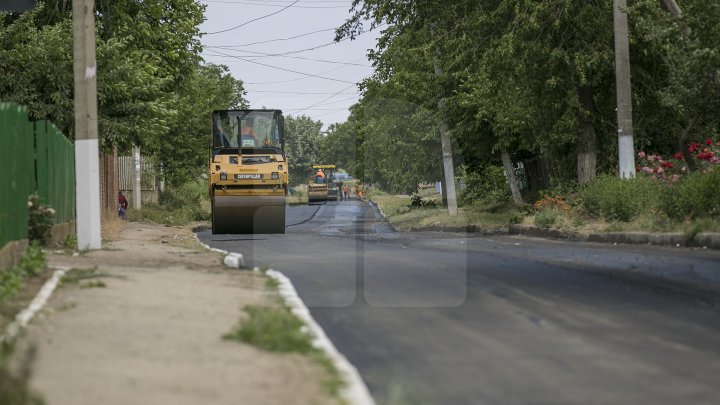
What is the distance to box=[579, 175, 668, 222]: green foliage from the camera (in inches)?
903

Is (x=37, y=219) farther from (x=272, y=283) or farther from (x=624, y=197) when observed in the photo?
(x=624, y=197)

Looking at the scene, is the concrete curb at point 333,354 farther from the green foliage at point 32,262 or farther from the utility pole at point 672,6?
the utility pole at point 672,6

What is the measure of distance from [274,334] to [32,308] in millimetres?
2433

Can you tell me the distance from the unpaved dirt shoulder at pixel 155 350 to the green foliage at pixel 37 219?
16.0ft

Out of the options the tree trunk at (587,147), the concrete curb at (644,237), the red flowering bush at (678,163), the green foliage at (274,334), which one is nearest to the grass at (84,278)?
the green foliage at (274,334)

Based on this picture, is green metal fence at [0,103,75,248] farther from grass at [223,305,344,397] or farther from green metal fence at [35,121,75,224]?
grass at [223,305,344,397]

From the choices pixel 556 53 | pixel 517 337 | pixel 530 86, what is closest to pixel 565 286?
pixel 517 337

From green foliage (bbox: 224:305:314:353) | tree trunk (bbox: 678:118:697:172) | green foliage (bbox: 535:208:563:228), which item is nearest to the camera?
green foliage (bbox: 224:305:314:353)

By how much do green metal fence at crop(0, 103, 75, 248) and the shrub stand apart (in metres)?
29.9

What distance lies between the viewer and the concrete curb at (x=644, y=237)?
18391 millimetres

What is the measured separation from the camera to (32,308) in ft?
30.5

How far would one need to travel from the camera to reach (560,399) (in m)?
6.70

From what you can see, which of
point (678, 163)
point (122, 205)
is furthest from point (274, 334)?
point (122, 205)

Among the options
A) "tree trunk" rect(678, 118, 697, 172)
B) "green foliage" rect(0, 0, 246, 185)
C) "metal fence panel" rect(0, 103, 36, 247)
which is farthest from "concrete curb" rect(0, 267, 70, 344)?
"tree trunk" rect(678, 118, 697, 172)
